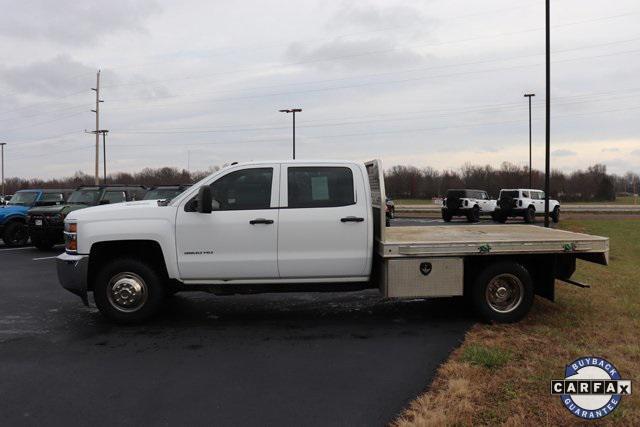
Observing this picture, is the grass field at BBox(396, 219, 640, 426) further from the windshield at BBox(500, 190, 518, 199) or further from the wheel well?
the windshield at BBox(500, 190, 518, 199)

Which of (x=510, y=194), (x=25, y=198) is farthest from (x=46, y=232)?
(x=510, y=194)

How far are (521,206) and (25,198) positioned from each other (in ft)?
74.2

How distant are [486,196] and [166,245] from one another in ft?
87.6

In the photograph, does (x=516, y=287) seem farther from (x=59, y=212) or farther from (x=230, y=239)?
(x=59, y=212)

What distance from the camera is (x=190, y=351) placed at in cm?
546

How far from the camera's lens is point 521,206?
2736cm

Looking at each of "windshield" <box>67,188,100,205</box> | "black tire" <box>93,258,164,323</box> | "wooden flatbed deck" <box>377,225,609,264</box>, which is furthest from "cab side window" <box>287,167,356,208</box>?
"windshield" <box>67,188,100,205</box>

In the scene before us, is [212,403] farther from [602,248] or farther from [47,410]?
[602,248]

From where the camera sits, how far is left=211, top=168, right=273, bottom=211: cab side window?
246 inches

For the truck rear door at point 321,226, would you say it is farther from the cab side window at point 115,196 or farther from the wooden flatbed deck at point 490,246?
the cab side window at point 115,196

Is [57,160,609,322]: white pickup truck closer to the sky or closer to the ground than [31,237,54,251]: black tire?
closer to the sky

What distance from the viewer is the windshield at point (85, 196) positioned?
50.7 feet

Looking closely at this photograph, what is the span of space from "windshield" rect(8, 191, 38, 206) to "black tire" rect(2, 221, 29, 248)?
46.2 inches

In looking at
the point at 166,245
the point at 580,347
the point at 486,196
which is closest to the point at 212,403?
the point at 166,245
